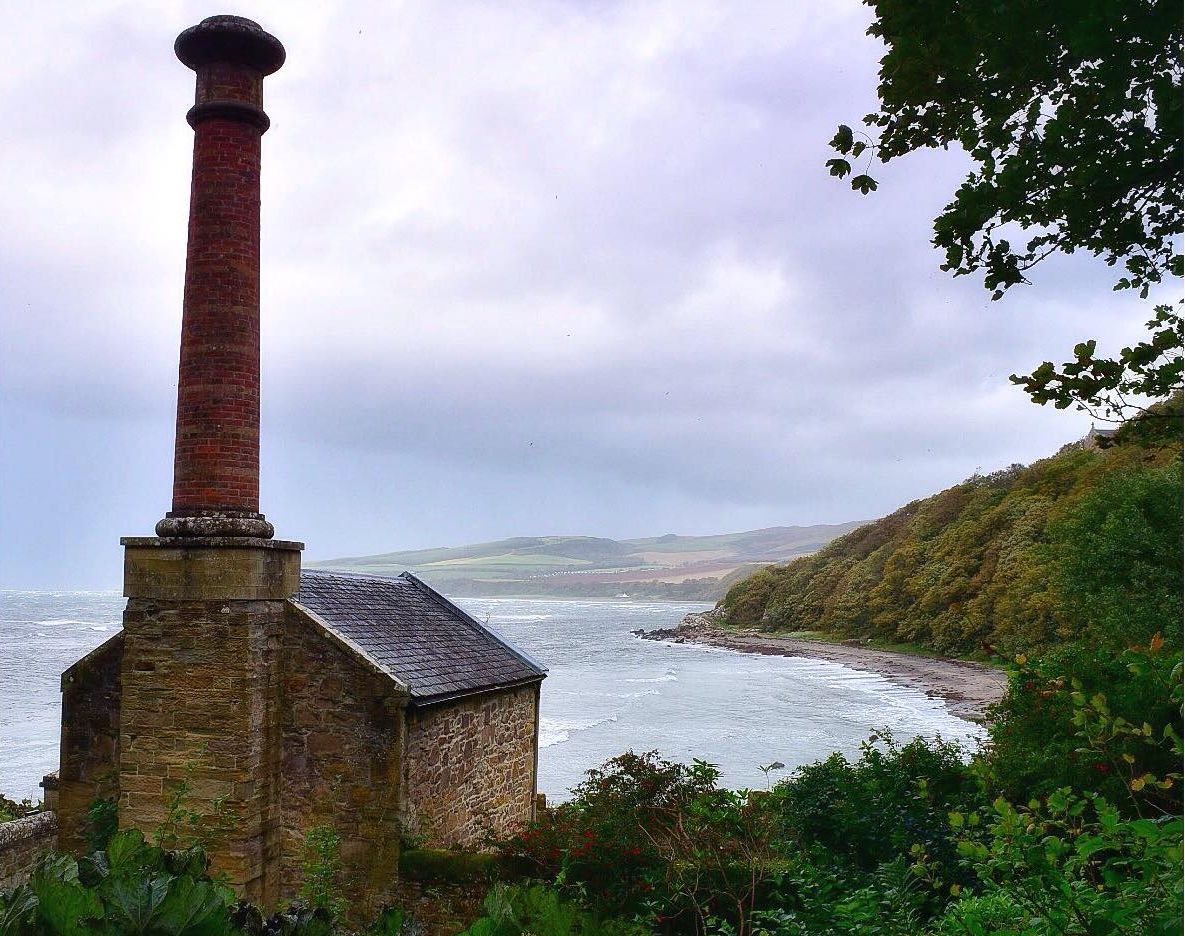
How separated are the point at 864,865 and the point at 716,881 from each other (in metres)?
2.56

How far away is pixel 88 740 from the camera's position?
41.7 feet

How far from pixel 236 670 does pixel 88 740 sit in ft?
10.8

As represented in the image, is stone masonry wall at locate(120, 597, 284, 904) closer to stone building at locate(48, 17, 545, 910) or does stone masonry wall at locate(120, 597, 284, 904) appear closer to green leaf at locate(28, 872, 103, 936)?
stone building at locate(48, 17, 545, 910)

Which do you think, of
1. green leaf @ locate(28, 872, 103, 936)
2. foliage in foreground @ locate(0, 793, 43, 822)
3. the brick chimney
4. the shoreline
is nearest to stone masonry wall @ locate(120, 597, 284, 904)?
the brick chimney

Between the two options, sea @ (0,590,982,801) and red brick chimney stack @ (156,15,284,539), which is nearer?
red brick chimney stack @ (156,15,284,539)

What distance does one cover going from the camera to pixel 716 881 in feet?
33.5

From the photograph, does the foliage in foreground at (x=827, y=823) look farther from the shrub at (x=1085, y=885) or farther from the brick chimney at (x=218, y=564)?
the brick chimney at (x=218, y=564)

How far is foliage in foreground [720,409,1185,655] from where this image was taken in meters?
28.2

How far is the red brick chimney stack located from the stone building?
2 cm

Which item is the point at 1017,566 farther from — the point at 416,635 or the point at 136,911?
the point at 136,911

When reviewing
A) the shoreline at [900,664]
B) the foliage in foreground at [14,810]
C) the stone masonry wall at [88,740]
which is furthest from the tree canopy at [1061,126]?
the shoreline at [900,664]

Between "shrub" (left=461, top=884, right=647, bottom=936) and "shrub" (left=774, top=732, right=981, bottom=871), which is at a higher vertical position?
"shrub" (left=461, top=884, right=647, bottom=936)

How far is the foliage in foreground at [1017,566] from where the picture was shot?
2820cm

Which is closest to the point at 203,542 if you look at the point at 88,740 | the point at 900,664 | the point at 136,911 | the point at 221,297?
the point at 221,297
